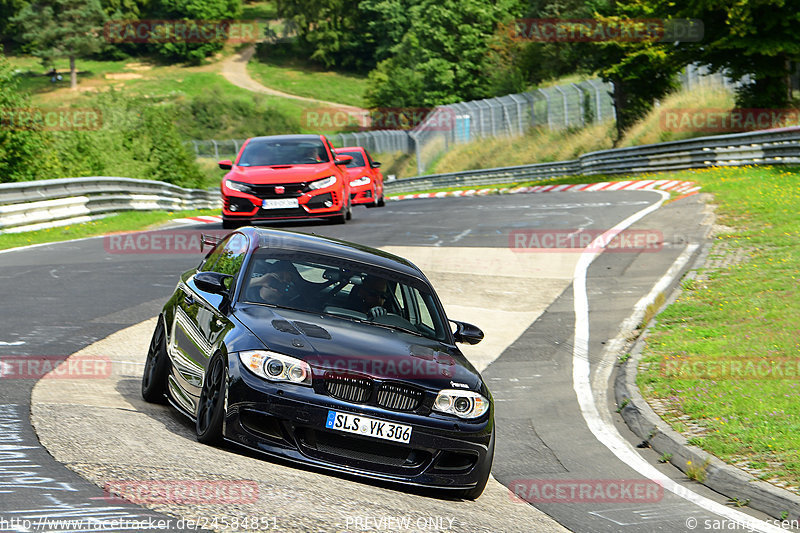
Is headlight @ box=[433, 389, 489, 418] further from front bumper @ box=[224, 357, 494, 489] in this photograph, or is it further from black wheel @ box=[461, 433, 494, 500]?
black wheel @ box=[461, 433, 494, 500]

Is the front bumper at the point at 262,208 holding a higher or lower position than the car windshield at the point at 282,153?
lower

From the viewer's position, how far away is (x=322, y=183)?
20.6 metres

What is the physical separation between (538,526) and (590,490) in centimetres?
118

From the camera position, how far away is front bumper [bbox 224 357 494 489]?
6.43m

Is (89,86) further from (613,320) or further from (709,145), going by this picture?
(613,320)

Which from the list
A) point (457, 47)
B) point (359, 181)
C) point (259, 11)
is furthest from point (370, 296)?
point (259, 11)

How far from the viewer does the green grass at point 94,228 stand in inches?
819

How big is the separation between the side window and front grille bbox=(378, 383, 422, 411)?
71.7 inches

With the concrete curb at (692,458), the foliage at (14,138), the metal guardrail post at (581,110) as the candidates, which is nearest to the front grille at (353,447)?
the concrete curb at (692,458)

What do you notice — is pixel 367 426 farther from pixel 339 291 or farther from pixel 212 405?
pixel 339 291

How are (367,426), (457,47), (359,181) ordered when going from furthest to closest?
(457,47) < (359,181) < (367,426)

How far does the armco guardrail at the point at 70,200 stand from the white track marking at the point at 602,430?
449 inches

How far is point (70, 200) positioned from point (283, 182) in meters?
6.66

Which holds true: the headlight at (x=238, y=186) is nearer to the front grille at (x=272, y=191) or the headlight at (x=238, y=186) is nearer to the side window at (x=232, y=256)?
the front grille at (x=272, y=191)
